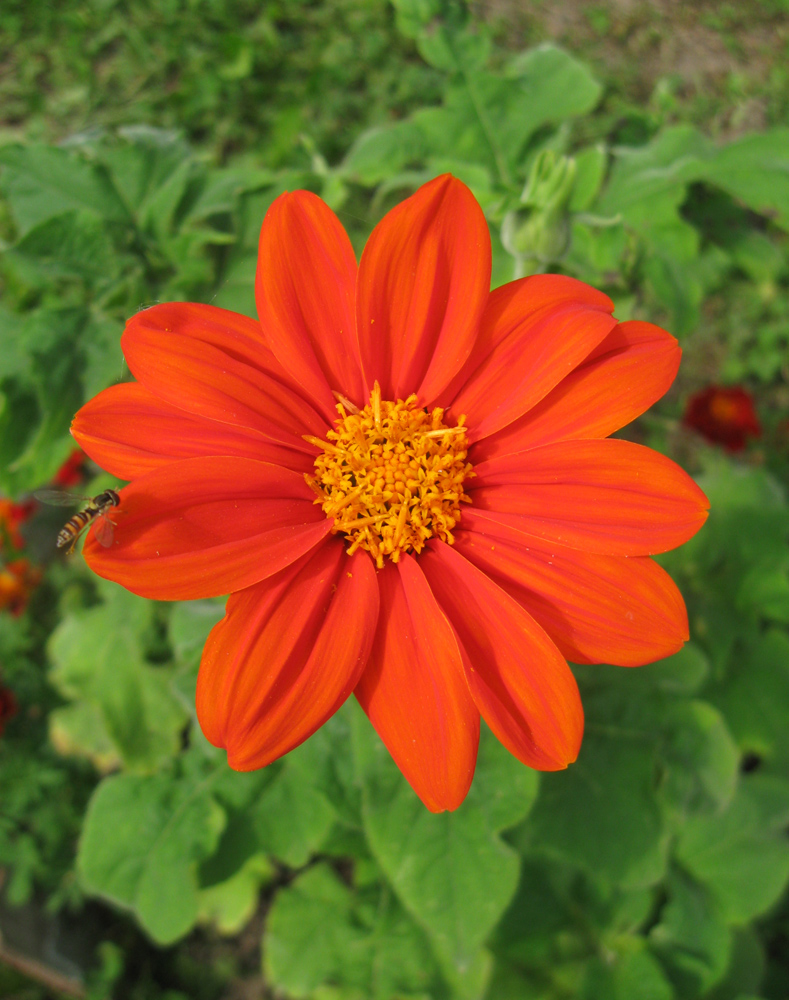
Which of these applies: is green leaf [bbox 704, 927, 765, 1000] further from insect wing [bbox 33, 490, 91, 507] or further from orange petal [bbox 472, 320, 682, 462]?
insect wing [bbox 33, 490, 91, 507]

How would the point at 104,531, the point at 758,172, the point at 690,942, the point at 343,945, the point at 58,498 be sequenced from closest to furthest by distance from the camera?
the point at 104,531 < the point at 58,498 < the point at 758,172 < the point at 690,942 < the point at 343,945

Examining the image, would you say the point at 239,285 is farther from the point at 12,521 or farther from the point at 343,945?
the point at 343,945

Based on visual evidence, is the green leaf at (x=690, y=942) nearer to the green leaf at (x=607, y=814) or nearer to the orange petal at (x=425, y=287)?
the green leaf at (x=607, y=814)

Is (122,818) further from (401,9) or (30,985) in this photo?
(401,9)

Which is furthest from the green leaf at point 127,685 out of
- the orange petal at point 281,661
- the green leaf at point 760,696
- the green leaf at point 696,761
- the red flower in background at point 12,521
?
the green leaf at point 760,696

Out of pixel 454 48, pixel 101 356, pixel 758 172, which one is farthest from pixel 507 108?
pixel 101 356

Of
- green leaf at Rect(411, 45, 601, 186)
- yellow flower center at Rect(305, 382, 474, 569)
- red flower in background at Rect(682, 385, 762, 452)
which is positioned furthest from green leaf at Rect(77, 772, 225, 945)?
red flower in background at Rect(682, 385, 762, 452)
